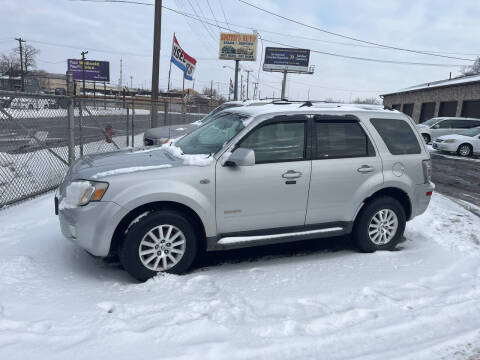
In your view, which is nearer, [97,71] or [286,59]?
[286,59]

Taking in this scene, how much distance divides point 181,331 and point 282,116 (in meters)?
2.54

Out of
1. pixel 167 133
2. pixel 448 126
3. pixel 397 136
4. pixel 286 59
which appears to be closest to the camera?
pixel 397 136

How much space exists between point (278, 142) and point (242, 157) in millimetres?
631

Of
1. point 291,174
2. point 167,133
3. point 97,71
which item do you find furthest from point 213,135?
point 97,71

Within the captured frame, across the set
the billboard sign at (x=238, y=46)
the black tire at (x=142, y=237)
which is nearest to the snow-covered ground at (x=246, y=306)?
the black tire at (x=142, y=237)

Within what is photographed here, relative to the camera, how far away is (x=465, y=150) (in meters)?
17.2

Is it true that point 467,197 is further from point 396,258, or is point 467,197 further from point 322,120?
point 322,120

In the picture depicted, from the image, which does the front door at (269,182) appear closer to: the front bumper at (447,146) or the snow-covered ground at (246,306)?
the snow-covered ground at (246,306)

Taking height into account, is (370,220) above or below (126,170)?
below

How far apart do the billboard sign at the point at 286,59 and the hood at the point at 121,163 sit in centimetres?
6220

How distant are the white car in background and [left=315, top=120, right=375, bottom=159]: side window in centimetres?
1523

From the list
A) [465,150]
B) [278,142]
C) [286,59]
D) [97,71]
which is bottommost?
[465,150]

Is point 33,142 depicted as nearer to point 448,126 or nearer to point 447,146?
point 447,146

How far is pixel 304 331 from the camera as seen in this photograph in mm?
2945
